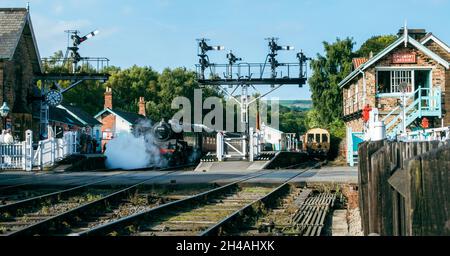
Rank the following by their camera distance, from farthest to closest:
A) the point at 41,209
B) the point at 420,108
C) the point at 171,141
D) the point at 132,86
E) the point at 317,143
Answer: the point at 132,86 → the point at 317,143 → the point at 171,141 → the point at 420,108 → the point at 41,209

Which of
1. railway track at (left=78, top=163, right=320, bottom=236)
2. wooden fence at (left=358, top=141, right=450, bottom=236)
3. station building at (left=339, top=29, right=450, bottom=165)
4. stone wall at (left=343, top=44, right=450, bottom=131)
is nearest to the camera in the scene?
wooden fence at (left=358, top=141, right=450, bottom=236)

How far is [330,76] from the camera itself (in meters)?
63.9

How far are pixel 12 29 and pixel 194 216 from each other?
26.2 metres

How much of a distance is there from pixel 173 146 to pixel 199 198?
20.1 metres

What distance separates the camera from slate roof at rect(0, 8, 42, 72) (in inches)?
1258

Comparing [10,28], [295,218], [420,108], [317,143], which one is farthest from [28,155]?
[317,143]

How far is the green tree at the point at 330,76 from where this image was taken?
64.5 meters

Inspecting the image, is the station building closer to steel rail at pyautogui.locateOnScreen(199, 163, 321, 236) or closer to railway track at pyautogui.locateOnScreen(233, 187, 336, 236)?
steel rail at pyautogui.locateOnScreen(199, 163, 321, 236)

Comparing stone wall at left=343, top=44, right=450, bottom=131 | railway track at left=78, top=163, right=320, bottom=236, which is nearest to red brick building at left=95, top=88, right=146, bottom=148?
stone wall at left=343, top=44, right=450, bottom=131

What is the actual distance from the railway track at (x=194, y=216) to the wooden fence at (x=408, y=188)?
209 cm

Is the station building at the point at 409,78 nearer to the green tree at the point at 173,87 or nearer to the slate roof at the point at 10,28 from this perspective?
the slate roof at the point at 10,28

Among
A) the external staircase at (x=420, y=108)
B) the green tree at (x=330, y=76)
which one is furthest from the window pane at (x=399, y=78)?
the green tree at (x=330, y=76)

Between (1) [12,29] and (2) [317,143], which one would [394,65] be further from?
(1) [12,29]

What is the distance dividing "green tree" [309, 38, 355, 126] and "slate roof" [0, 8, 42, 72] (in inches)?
1430
